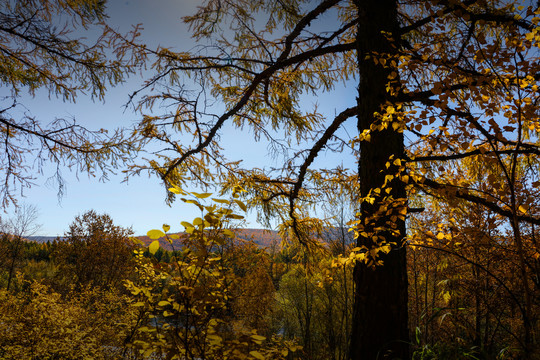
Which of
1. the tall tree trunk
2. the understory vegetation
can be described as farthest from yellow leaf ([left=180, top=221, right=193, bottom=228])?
the tall tree trunk

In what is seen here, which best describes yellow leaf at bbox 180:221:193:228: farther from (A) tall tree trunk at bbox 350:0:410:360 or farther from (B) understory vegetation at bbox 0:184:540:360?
(A) tall tree trunk at bbox 350:0:410:360

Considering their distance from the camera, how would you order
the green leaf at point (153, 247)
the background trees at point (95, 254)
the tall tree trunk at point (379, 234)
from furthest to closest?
the background trees at point (95, 254) < the tall tree trunk at point (379, 234) < the green leaf at point (153, 247)

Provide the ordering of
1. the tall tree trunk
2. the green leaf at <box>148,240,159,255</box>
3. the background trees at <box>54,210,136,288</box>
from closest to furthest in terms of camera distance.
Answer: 1. the green leaf at <box>148,240,159,255</box>
2. the tall tree trunk
3. the background trees at <box>54,210,136,288</box>

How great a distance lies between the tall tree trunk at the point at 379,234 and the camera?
2461 mm

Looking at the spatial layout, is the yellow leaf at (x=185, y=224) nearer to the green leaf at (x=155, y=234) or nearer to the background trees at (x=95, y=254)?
the green leaf at (x=155, y=234)

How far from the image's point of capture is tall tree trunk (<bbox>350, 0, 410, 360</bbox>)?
2461mm

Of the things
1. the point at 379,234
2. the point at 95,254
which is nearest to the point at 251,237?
the point at 379,234

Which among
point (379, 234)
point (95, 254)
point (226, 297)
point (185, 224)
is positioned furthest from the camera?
point (95, 254)

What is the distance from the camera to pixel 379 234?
105 inches

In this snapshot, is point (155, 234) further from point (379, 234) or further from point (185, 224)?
point (379, 234)

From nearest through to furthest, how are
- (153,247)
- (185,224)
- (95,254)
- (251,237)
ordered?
(153,247), (185,224), (251,237), (95,254)

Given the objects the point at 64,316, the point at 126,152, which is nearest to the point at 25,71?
the point at 126,152

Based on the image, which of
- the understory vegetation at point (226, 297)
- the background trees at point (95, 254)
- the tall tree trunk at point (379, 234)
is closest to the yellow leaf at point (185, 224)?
the understory vegetation at point (226, 297)

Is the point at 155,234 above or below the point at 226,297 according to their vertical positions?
above
